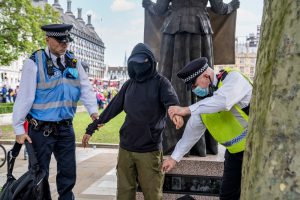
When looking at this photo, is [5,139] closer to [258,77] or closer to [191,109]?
[191,109]

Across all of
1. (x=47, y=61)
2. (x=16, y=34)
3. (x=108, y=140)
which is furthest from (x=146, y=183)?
(x=16, y=34)

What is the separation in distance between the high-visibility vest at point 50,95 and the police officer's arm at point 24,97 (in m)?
0.08

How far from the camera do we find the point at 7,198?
3.17m

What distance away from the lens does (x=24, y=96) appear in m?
3.54

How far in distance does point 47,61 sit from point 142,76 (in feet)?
2.82

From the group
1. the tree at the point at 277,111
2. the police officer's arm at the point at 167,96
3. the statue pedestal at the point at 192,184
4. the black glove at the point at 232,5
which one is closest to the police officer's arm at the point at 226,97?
the police officer's arm at the point at 167,96

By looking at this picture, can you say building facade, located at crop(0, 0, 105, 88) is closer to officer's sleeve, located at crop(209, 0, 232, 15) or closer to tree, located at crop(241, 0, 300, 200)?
officer's sleeve, located at crop(209, 0, 232, 15)

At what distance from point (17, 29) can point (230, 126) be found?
23284 millimetres

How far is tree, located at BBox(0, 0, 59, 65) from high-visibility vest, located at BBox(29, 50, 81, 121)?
68.2 feet

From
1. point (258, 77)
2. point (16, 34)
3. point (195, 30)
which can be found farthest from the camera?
point (16, 34)

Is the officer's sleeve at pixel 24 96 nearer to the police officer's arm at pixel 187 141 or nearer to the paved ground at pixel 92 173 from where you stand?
the police officer's arm at pixel 187 141

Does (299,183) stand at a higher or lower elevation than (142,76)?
lower

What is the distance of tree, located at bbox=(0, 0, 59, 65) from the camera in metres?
23.9

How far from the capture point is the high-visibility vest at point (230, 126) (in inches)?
127
